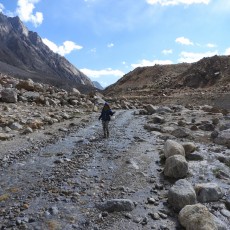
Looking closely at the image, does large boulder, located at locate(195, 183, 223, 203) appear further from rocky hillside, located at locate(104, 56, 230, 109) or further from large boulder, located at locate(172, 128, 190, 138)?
rocky hillside, located at locate(104, 56, 230, 109)

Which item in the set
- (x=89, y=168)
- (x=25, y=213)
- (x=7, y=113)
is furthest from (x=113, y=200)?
(x=7, y=113)

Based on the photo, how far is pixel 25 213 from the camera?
28.3 feet

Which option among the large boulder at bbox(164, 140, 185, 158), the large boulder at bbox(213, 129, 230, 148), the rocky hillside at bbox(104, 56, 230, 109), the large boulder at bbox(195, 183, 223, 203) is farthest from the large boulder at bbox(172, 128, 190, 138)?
the rocky hillside at bbox(104, 56, 230, 109)

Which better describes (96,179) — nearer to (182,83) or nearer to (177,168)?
(177,168)

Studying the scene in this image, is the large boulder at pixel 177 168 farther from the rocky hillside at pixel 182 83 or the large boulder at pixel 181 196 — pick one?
the rocky hillside at pixel 182 83

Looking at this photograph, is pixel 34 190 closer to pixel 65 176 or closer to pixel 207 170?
pixel 65 176

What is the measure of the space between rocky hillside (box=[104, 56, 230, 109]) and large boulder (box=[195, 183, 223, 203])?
33443 millimetres

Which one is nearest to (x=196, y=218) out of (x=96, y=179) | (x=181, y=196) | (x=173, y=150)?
(x=181, y=196)

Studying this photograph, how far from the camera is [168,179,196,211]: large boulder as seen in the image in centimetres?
938

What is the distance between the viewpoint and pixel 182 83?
71.2 metres

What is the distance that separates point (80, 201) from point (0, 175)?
316 centimetres

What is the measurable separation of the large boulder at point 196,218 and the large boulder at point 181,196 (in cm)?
59

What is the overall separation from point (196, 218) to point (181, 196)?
137 centimetres

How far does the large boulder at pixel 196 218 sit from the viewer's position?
795 centimetres
